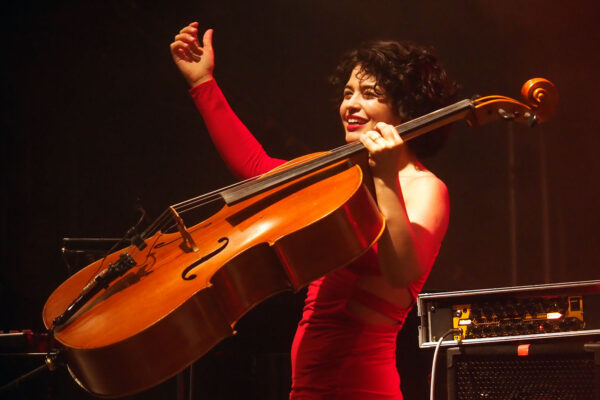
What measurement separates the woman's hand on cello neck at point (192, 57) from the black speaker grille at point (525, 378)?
1297 mm

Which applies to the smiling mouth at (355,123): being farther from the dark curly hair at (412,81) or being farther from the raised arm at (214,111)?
the raised arm at (214,111)

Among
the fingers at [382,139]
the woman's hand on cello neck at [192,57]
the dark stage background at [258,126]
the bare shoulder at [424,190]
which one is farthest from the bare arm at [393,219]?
the dark stage background at [258,126]

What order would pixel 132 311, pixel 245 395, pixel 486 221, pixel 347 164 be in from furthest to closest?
pixel 486 221
pixel 245 395
pixel 347 164
pixel 132 311

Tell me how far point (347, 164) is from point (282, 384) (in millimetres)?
1869

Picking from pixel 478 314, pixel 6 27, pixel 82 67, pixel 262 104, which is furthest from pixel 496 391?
pixel 6 27

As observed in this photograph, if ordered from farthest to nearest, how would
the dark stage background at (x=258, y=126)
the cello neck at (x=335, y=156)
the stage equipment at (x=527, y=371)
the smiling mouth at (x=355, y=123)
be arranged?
the dark stage background at (x=258, y=126) < the stage equipment at (x=527, y=371) < the smiling mouth at (x=355, y=123) < the cello neck at (x=335, y=156)

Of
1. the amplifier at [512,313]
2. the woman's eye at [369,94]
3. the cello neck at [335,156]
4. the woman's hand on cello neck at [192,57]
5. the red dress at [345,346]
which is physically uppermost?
the woman's hand on cello neck at [192,57]

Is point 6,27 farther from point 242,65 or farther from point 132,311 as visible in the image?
point 132,311

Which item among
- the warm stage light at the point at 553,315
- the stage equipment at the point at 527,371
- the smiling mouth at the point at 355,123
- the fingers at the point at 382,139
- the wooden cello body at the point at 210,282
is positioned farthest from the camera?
the warm stage light at the point at 553,315

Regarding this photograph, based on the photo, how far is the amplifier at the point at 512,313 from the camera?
2.10 meters

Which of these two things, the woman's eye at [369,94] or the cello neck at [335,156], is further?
the woman's eye at [369,94]

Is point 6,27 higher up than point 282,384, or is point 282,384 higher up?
point 6,27

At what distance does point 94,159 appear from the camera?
3533 millimetres

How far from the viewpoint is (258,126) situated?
359 cm
